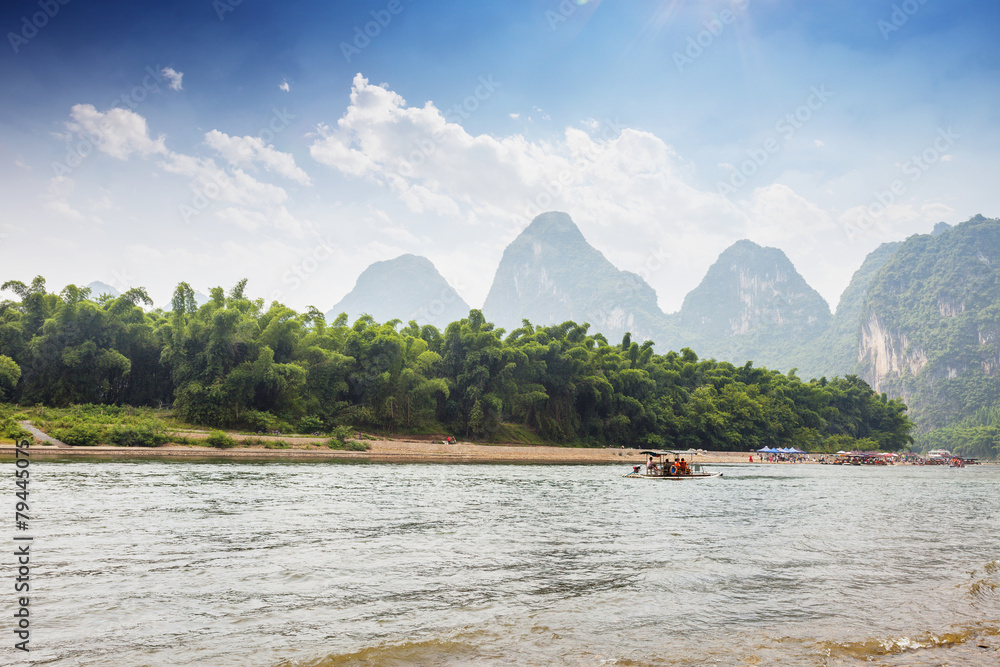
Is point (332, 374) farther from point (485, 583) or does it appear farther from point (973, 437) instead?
point (973, 437)

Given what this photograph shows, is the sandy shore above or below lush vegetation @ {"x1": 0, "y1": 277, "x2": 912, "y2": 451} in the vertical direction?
below

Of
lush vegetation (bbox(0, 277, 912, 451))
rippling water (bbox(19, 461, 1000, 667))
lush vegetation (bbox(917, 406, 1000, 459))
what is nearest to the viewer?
rippling water (bbox(19, 461, 1000, 667))

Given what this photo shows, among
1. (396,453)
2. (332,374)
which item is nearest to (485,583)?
(396,453)

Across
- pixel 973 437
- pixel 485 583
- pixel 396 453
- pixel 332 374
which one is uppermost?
pixel 332 374

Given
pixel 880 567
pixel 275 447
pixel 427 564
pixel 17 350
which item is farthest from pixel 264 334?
pixel 880 567

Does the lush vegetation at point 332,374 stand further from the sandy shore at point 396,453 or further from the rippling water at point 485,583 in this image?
the rippling water at point 485,583

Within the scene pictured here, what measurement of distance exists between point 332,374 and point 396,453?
360 inches

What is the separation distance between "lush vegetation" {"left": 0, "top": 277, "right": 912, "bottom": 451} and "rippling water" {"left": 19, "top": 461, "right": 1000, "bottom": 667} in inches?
1131

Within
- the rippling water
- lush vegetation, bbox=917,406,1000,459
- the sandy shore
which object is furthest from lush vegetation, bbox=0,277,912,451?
lush vegetation, bbox=917,406,1000,459

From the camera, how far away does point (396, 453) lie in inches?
2032

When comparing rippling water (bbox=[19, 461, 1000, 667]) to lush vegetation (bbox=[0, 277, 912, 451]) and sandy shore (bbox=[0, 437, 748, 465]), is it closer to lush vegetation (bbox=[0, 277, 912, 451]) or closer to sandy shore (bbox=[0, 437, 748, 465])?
sandy shore (bbox=[0, 437, 748, 465])

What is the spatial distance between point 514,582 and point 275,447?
38469 mm

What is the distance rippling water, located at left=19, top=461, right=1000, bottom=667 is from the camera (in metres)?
7.21

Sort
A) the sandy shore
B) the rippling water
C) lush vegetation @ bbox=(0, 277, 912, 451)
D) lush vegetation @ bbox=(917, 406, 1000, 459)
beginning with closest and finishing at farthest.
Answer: the rippling water → the sandy shore → lush vegetation @ bbox=(0, 277, 912, 451) → lush vegetation @ bbox=(917, 406, 1000, 459)
